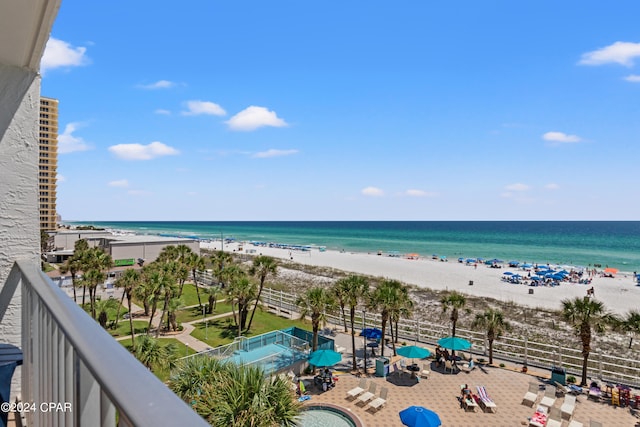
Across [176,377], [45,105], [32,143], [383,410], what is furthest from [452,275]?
[45,105]

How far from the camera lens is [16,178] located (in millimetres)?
3418

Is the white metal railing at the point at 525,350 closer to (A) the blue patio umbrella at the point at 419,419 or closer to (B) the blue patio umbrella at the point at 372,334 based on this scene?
(B) the blue patio umbrella at the point at 372,334

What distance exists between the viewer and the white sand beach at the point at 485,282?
117 feet

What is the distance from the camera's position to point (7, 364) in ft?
9.45

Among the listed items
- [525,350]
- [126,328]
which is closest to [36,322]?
[525,350]

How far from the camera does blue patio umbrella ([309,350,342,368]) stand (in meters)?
15.6

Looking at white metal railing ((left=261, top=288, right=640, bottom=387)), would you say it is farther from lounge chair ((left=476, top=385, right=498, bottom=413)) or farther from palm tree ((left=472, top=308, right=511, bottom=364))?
lounge chair ((left=476, top=385, right=498, bottom=413))

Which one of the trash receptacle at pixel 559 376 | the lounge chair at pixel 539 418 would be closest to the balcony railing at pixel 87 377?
the lounge chair at pixel 539 418

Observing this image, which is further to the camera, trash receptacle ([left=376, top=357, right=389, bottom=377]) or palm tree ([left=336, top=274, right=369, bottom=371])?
palm tree ([left=336, top=274, right=369, bottom=371])

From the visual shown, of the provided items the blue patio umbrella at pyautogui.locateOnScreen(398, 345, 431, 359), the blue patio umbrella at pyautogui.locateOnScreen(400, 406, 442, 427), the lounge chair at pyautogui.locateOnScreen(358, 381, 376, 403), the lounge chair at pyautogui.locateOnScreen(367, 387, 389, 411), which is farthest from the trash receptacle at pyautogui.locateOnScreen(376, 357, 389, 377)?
the blue patio umbrella at pyautogui.locateOnScreen(400, 406, 442, 427)

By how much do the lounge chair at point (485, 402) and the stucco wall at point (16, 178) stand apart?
1433 cm

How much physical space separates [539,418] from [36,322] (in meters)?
15.1

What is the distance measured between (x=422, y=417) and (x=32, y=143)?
12.0 metres

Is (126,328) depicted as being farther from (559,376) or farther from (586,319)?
(586,319)
